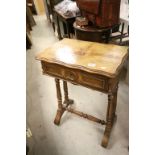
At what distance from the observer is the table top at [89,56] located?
3.25 ft

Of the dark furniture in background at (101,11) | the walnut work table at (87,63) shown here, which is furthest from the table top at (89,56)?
the dark furniture in background at (101,11)

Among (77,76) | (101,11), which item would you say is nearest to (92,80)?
(77,76)

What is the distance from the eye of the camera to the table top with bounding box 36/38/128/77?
0.99 metres

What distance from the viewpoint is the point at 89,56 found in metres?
1.11

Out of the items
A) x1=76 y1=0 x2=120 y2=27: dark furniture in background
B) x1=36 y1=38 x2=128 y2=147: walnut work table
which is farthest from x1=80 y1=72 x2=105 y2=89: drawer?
x1=76 y1=0 x2=120 y2=27: dark furniture in background

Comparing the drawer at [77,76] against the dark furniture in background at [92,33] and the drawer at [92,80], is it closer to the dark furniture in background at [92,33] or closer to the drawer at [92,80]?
the drawer at [92,80]

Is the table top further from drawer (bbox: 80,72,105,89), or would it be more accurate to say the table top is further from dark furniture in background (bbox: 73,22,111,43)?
dark furniture in background (bbox: 73,22,111,43)

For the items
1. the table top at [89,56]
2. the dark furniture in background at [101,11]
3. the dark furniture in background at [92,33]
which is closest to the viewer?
the table top at [89,56]

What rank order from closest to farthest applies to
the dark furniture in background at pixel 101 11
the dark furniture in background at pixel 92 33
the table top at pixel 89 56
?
1. the table top at pixel 89 56
2. the dark furniture in background at pixel 101 11
3. the dark furniture in background at pixel 92 33

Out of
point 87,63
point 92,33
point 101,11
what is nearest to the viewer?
point 87,63

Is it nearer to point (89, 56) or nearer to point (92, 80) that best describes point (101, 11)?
point (89, 56)
